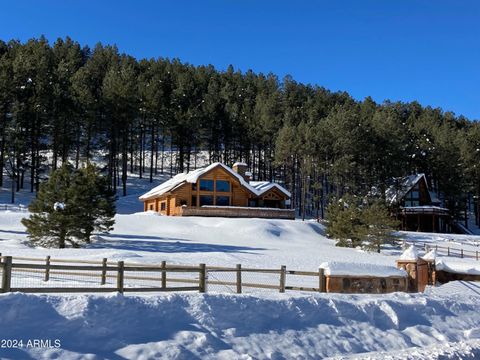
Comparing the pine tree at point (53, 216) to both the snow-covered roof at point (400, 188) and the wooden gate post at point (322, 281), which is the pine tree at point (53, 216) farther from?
the snow-covered roof at point (400, 188)

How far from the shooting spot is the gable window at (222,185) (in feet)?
173

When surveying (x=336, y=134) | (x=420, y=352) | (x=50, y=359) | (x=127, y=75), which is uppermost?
(x=127, y=75)

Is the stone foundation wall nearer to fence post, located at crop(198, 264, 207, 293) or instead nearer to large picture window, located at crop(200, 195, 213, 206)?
fence post, located at crop(198, 264, 207, 293)

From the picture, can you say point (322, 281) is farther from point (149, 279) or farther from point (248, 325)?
point (149, 279)

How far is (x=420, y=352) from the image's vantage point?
13.2 metres

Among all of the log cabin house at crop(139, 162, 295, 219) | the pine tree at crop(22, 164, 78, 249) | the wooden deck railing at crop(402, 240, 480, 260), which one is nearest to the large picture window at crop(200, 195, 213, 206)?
the log cabin house at crop(139, 162, 295, 219)

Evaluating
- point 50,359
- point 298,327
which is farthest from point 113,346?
point 298,327

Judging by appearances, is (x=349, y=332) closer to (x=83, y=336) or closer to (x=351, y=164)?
(x=83, y=336)

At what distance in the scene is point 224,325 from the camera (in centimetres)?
1230

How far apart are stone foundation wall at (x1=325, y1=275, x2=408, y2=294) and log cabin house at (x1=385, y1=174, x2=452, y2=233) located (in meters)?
43.4

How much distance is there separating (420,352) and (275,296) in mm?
4030

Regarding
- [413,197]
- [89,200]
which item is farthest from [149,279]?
[413,197]

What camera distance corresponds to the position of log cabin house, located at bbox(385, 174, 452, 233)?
6146 centimetres

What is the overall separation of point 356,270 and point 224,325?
6.98 metres
